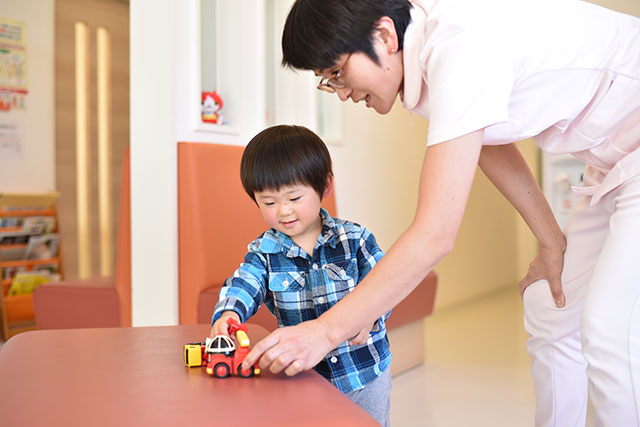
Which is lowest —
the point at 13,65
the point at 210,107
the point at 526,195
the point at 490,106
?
the point at 526,195

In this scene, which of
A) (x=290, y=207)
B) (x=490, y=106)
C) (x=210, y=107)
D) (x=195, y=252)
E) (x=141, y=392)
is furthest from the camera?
(x=210, y=107)

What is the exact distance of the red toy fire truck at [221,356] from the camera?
2.75ft

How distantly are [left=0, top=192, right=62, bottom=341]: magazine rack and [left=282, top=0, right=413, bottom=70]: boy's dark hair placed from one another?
349cm

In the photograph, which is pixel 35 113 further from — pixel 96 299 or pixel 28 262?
pixel 96 299

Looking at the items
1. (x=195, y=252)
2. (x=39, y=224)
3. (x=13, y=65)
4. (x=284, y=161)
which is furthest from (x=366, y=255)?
(x=13, y=65)

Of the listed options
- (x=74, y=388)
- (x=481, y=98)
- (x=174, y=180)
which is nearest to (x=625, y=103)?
(x=481, y=98)

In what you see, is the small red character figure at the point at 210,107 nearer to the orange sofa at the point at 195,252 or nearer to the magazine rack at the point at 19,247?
the orange sofa at the point at 195,252

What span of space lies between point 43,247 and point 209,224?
8.16 feet

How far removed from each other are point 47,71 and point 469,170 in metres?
4.48

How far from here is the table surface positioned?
66 centimetres

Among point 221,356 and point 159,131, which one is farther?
point 159,131

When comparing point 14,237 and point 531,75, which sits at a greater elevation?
point 531,75

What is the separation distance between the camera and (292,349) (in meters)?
0.85

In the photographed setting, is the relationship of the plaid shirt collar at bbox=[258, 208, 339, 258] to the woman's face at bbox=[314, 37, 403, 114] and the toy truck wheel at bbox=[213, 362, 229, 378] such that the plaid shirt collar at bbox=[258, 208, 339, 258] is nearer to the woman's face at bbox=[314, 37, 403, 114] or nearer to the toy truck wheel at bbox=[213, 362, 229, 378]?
the woman's face at bbox=[314, 37, 403, 114]
